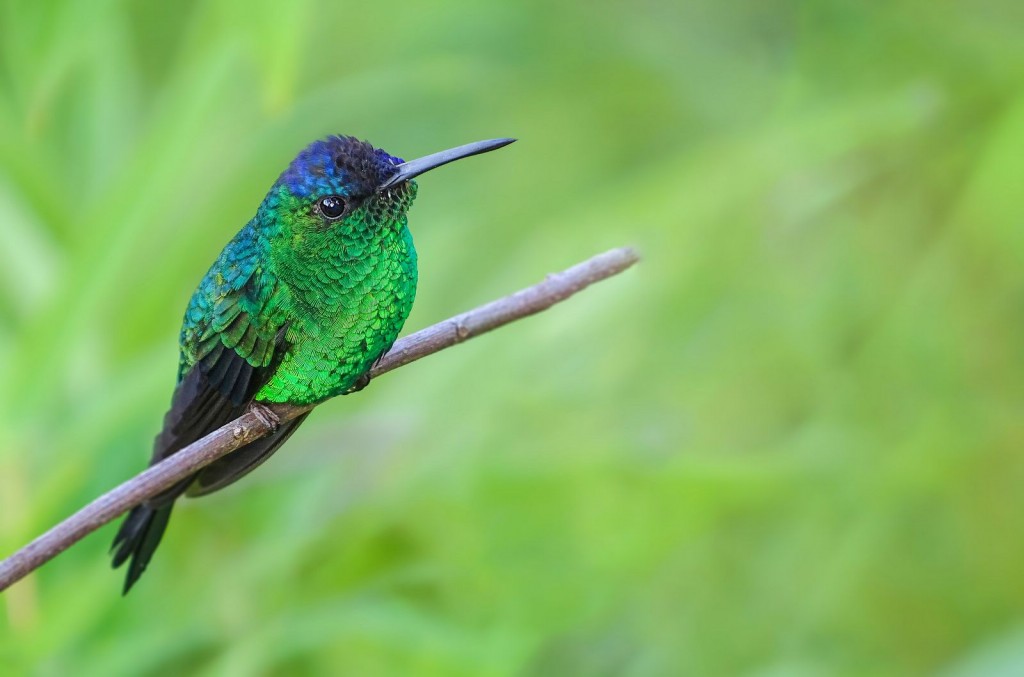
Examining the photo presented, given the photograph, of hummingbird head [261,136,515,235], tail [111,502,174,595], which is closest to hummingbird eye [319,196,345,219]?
hummingbird head [261,136,515,235]

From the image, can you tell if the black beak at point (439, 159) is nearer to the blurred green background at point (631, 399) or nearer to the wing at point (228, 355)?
the wing at point (228, 355)

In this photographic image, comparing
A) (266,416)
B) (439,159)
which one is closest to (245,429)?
(266,416)

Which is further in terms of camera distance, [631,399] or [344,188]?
[631,399]

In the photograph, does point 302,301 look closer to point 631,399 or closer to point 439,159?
point 439,159

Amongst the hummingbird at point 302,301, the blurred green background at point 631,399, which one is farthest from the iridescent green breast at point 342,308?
the blurred green background at point 631,399

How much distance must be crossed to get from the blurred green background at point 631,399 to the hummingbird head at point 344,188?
1.13 feet

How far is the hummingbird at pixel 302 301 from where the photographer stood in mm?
410

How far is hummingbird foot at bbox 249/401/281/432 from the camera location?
0.39 m

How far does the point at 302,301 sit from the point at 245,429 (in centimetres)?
7

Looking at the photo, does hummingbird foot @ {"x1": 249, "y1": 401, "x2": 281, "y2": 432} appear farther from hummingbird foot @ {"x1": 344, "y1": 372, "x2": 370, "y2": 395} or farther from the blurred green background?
the blurred green background

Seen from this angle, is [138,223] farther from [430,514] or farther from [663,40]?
[663,40]

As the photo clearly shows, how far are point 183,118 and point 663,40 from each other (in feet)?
1.58

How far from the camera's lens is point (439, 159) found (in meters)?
0.36

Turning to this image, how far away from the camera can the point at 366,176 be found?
0.40 m
